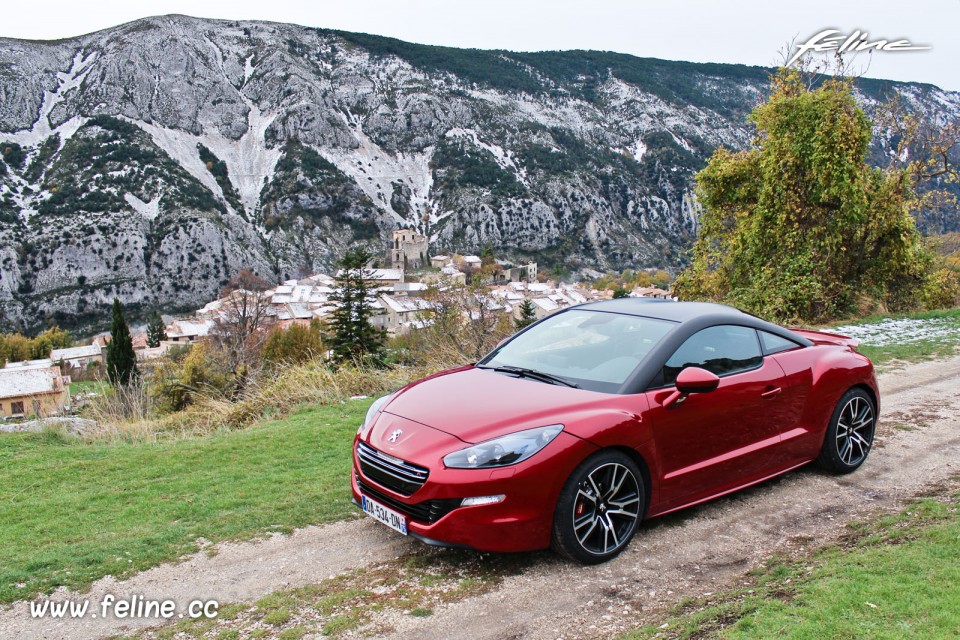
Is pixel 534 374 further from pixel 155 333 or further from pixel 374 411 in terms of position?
pixel 155 333

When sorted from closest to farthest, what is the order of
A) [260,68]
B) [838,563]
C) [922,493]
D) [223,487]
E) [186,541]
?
[838,563] → [186,541] → [922,493] → [223,487] → [260,68]

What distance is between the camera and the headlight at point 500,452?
11.4 ft

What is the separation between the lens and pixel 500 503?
343 cm

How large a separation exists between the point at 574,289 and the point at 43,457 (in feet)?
276

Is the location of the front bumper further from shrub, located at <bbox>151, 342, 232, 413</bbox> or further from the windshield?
shrub, located at <bbox>151, 342, 232, 413</bbox>

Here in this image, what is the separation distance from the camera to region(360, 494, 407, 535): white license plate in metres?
3.68

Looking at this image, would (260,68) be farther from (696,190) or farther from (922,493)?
(922,493)

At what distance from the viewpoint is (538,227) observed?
115812 mm

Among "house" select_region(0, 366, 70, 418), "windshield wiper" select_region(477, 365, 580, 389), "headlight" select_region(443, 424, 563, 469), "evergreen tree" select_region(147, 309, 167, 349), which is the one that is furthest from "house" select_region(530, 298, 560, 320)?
"headlight" select_region(443, 424, 563, 469)

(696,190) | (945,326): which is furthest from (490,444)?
(696,190)

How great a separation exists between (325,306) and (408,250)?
42.2 metres

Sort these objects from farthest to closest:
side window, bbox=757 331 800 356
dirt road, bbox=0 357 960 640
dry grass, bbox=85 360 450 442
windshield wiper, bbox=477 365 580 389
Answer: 1. dry grass, bbox=85 360 450 442
2. side window, bbox=757 331 800 356
3. windshield wiper, bbox=477 365 580 389
4. dirt road, bbox=0 357 960 640

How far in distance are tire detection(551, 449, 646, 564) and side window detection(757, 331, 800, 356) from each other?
175cm

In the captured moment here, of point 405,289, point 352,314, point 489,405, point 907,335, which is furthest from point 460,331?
point 405,289
